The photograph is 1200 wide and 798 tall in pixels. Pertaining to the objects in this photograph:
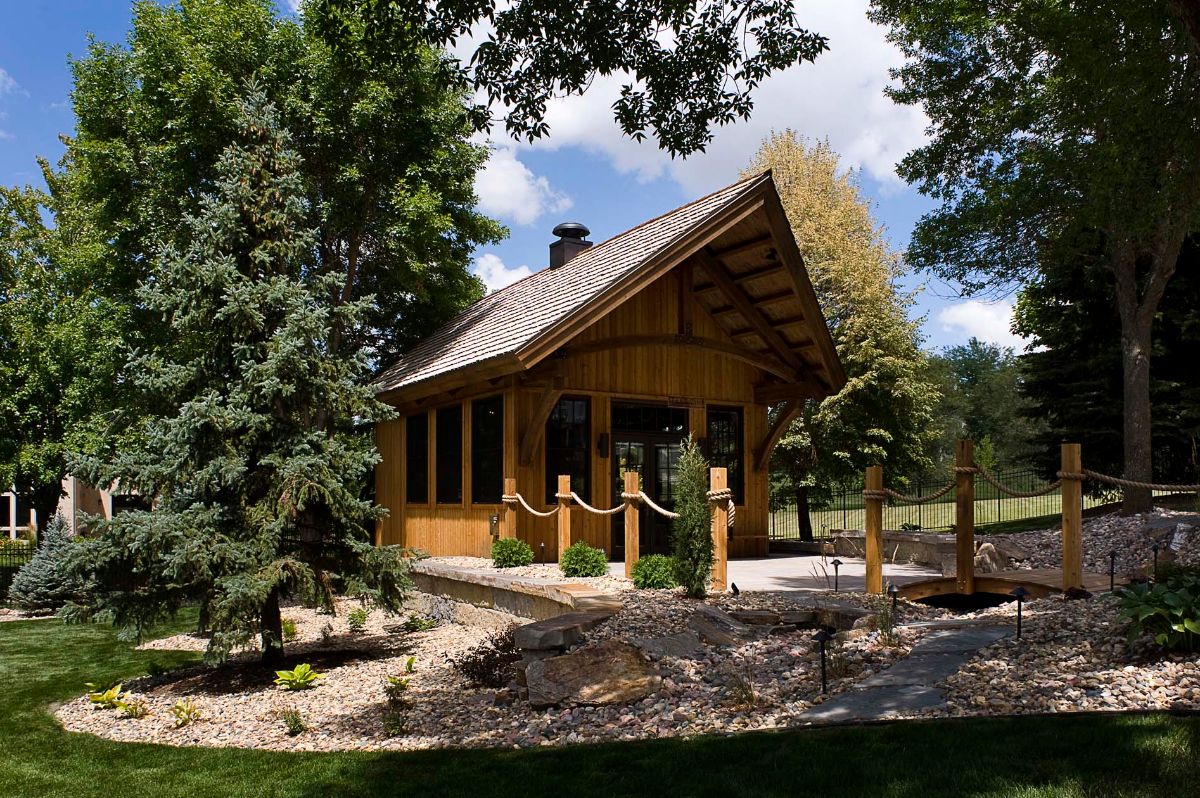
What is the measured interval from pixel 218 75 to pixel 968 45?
49.1ft

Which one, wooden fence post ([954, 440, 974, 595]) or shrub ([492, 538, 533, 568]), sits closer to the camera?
wooden fence post ([954, 440, 974, 595])

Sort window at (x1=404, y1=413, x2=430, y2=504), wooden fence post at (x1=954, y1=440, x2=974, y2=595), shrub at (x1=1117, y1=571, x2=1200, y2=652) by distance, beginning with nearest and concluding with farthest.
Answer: shrub at (x1=1117, y1=571, x2=1200, y2=652) < wooden fence post at (x1=954, y1=440, x2=974, y2=595) < window at (x1=404, y1=413, x2=430, y2=504)

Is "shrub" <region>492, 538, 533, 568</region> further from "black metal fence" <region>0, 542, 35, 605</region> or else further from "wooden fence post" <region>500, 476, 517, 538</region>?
"black metal fence" <region>0, 542, 35, 605</region>

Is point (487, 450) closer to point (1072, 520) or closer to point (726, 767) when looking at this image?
point (1072, 520)

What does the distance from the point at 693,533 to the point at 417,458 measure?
8444mm

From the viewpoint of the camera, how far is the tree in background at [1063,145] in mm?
Result: 9430

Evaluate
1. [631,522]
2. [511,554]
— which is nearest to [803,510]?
[511,554]

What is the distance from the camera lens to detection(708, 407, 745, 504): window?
50.4 feet

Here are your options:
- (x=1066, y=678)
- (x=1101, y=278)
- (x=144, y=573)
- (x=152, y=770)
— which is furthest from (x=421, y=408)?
(x=1101, y=278)

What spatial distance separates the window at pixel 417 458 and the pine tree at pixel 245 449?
5.47m

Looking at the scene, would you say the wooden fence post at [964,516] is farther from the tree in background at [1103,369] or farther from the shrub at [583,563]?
the tree in background at [1103,369]

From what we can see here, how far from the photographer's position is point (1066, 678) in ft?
17.5

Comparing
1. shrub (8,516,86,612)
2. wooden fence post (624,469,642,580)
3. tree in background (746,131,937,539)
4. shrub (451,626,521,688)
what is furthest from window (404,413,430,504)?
tree in background (746,131,937,539)

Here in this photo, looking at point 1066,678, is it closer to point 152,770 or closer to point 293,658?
point 152,770
